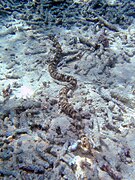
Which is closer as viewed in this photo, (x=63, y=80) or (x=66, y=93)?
(x=66, y=93)

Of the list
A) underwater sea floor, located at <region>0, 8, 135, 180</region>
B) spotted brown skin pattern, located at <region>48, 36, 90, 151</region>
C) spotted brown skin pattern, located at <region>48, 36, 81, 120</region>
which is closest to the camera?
underwater sea floor, located at <region>0, 8, 135, 180</region>

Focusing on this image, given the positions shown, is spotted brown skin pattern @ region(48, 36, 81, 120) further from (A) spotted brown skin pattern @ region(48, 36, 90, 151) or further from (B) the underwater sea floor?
(B) the underwater sea floor

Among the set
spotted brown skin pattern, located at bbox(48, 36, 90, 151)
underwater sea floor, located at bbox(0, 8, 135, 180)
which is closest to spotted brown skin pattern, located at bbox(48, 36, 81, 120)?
spotted brown skin pattern, located at bbox(48, 36, 90, 151)

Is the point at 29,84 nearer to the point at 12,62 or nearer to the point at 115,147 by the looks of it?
the point at 12,62

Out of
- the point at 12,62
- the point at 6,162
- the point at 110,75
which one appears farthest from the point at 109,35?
the point at 6,162

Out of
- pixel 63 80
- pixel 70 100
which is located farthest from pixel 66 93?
pixel 63 80

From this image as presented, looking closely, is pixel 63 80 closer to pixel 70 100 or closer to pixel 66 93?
pixel 66 93

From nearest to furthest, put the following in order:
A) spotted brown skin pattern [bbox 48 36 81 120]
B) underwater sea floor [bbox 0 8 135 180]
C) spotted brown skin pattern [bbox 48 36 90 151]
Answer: underwater sea floor [bbox 0 8 135 180], spotted brown skin pattern [bbox 48 36 90 151], spotted brown skin pattern [bbox 48 36 81 120]

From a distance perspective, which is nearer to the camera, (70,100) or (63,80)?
(70,100)
